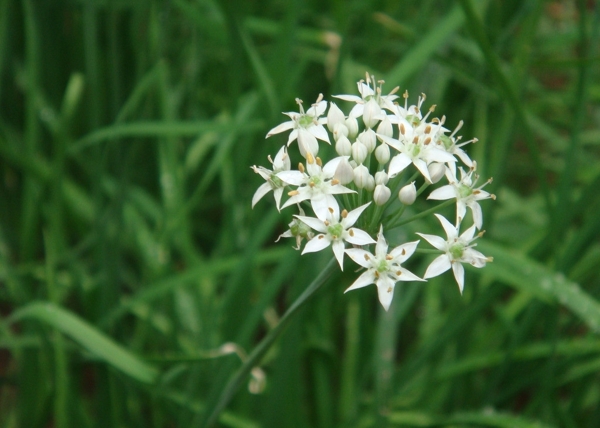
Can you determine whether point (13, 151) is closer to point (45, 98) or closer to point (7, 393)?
point (45, 98)

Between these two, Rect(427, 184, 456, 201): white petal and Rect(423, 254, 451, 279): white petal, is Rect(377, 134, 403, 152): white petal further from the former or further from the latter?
Rect(423, 254, 451, 279): white petal

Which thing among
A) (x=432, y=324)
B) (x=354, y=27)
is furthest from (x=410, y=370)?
(x=354, y=27)

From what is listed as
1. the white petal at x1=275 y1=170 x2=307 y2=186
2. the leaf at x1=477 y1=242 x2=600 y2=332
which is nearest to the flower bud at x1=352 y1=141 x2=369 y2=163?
the white petal at x1=275 y1=170 x2=307 y2=186

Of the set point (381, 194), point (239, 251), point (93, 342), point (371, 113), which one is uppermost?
point (371, 113)

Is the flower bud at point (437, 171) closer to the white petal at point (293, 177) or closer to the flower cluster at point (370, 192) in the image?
the flower cluster at point (370, 192)

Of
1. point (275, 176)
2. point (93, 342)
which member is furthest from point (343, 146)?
point (93, 342)

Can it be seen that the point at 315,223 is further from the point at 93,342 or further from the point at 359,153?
the point at 93,342
